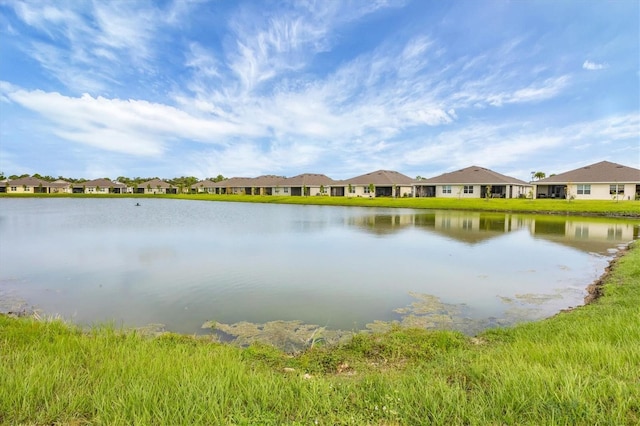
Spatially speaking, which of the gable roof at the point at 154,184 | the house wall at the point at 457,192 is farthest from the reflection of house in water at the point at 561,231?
the gable roof at the point at 154,184

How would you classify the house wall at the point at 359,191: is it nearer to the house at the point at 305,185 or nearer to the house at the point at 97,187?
the house at the point at 305,185

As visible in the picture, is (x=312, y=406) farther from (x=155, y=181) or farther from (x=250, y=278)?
(x=155, y=181)

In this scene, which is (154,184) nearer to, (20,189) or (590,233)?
(20,189)

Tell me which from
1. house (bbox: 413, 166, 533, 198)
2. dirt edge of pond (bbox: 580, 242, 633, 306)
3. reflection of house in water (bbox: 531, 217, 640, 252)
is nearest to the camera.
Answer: dirt edge of pond (bbox: 580, 242, 633, 306)

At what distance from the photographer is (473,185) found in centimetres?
5266

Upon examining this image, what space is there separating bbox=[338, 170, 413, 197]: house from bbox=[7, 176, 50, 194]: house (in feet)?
261

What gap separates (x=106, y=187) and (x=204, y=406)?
115 metres

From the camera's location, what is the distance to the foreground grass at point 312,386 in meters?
3.06

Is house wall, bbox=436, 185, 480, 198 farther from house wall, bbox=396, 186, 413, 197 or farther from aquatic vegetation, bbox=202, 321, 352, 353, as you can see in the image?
aquatic vegetation, bbox=202, 321, 352, 353

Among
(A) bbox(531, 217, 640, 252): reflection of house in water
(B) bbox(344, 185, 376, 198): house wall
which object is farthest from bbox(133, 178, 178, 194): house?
(A) bbox(531, 217, 640, 252): reflection of house in water

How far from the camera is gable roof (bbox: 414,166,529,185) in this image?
5219 cm

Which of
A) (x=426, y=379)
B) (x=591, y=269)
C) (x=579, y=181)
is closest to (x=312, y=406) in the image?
(x=426, y=379)

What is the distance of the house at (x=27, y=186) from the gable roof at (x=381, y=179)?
7998 cm

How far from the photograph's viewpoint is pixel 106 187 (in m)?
101
